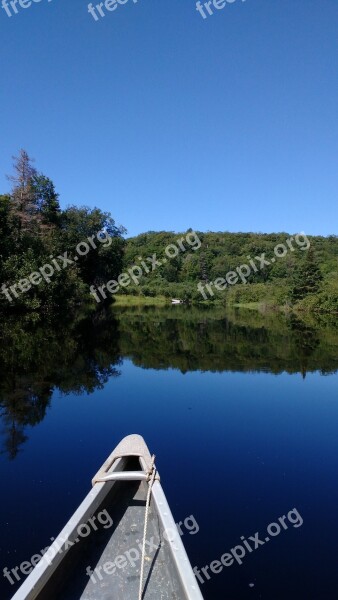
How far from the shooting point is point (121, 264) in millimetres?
48094

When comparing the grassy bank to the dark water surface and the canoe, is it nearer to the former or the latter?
the dark water surface

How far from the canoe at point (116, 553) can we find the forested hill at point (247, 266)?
37344mm

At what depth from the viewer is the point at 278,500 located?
4375 mm

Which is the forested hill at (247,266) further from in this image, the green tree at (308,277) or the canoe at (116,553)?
the canoe at (116,553)

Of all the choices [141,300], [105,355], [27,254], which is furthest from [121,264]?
[105,355]

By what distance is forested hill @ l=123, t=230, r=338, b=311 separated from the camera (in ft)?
132

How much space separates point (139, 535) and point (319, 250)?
58.7 meters

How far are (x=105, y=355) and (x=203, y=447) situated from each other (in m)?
7.75

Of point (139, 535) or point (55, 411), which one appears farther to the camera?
point (55, 411)

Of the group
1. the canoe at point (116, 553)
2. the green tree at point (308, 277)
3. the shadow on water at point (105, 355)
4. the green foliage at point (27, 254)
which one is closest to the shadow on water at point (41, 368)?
the shadow on water at point (105, 355)

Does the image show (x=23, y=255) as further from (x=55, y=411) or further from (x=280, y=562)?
(x=280, y=562)

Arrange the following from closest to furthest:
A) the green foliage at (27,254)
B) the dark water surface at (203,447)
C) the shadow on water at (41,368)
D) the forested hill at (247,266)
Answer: the dark water surface at (203,447), the shadow on water at (41,368), the green foliage at (27,254), the forested hill at (247,266)

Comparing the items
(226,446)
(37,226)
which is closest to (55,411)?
(226,446)

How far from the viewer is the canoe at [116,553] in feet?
7.72
